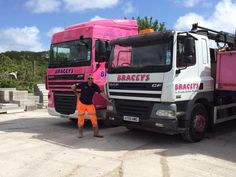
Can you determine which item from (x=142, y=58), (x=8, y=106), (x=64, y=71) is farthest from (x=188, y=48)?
(x=8, y=106)

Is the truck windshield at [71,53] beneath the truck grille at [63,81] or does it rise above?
above

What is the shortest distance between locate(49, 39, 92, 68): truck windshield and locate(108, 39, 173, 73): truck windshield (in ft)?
3.30

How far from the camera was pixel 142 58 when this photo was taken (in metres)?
8.09

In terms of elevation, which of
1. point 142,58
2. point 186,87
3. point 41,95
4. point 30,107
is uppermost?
point 142,58

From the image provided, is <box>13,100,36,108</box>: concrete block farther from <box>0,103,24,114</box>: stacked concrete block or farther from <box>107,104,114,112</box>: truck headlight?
<box>107,104,114,112</box>: truck headlight

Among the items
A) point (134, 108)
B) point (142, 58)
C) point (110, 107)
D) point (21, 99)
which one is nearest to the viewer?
point (142, 58)

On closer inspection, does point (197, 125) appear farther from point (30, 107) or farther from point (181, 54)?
point (30, 107)

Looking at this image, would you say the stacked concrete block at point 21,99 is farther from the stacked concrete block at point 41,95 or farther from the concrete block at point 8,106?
the stacked concrete block at point 41,95

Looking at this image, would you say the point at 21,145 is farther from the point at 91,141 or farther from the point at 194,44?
the point at 194,44

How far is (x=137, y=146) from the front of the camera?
310 inches

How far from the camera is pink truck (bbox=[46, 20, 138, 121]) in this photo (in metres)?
9.43

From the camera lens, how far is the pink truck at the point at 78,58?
9430mm

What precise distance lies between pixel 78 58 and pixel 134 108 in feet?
8.35

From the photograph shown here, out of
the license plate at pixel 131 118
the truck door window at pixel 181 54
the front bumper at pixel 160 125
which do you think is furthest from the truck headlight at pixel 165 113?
the truck door window at pixel 181 54
